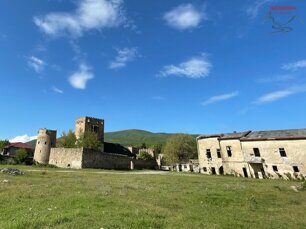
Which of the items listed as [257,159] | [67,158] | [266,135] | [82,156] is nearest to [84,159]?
[82,156]

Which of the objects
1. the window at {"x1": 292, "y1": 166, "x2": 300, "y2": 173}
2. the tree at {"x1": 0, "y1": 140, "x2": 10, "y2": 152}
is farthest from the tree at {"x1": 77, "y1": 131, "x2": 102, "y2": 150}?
the window at {"x1": 292, "y1": 166, "x2": 300, "y2": 173}

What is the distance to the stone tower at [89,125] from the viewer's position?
74338 mm

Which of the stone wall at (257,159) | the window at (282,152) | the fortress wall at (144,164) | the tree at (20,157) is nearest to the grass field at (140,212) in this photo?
the stone wall at (257,159)

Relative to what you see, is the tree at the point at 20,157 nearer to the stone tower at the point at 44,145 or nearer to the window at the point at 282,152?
the stone tower at the point at 44,145

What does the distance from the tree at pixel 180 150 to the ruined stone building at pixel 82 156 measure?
1294cm

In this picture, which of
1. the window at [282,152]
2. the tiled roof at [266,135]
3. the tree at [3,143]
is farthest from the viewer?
the tree at [3,143]

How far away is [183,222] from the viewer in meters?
8.82

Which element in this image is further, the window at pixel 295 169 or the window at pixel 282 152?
the window at pixel 282 152

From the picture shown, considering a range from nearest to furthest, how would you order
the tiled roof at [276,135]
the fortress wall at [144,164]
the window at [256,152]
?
the tiled roof at [276,135]
the window at [256,152]
the fortress wall at [144,164]

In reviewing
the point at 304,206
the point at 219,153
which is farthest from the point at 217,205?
the point at 219,153

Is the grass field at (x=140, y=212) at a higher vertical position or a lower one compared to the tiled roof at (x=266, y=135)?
lower

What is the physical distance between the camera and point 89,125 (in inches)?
2977

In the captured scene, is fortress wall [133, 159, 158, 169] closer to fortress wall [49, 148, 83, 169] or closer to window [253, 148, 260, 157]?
fortress wall [49, 148, 83, 169]

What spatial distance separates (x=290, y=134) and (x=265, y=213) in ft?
108
